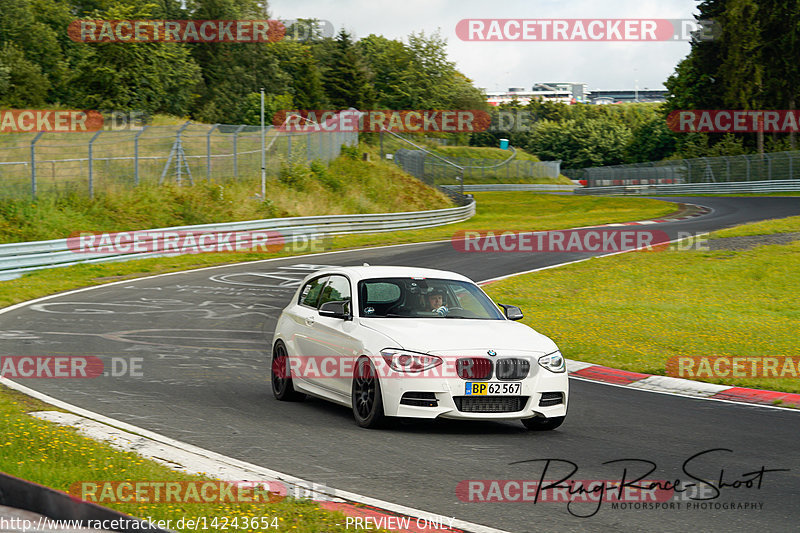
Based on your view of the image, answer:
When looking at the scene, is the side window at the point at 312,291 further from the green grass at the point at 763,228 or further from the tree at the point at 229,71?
the tree at the point at 229,71

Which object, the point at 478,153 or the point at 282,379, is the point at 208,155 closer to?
the point at 282,379

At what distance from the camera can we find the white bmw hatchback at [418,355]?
28.1 feet

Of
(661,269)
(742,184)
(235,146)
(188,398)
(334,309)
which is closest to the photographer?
(334,309)

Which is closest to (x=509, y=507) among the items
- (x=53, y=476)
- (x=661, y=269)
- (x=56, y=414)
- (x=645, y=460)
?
(x=645, y=460)

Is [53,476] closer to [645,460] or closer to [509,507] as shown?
[509,507]

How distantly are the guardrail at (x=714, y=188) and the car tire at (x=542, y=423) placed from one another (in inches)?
2268

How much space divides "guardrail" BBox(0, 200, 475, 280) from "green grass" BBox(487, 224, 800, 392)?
1185cm

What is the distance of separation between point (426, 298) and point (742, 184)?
6219 cm

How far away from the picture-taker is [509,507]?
20.8 ft

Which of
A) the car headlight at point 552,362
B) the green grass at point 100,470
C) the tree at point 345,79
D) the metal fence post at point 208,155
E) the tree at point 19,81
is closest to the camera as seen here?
the green grass at point 100,470

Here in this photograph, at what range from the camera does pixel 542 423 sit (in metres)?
9.09

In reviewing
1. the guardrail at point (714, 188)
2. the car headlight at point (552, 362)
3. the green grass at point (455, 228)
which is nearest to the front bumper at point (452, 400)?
the car headlight at point (552, 362)

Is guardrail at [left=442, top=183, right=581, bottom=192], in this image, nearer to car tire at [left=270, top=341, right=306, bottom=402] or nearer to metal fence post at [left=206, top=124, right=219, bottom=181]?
metal fence post at [left=206, top=124, right=219, bottom=181]

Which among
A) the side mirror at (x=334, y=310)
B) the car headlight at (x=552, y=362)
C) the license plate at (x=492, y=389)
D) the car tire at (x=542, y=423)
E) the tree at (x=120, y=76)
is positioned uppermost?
the tree at (x=120, y=76)
